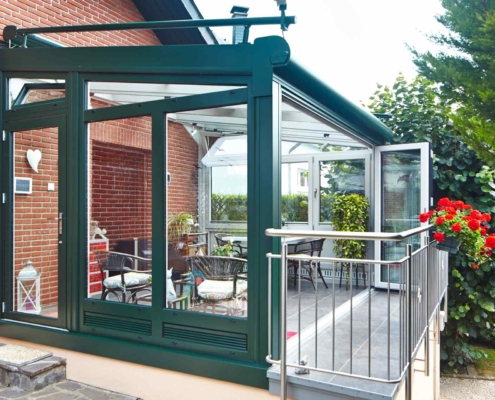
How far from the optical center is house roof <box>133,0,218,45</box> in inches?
270

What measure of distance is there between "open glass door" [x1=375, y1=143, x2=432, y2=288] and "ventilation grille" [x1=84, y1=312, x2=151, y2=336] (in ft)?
11.1

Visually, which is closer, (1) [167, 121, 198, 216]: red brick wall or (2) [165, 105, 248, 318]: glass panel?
(2) [165, 105, 248, 318]: glass panel

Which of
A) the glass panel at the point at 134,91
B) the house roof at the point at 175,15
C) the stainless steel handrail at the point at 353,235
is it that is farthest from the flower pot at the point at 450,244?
the house roof at the point at 175,15

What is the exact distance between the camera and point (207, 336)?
3.28m

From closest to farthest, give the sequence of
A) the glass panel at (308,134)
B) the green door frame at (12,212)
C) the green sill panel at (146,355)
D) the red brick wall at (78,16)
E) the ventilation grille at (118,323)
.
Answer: the green sill panel at (146,355)
the ventilation grille at (118,323)
the green door frame at (12,212)
the glass panel at (308,134)
the red brick wall at (78,16)

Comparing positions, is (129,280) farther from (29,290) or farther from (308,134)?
(308,134)

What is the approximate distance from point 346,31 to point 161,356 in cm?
2743

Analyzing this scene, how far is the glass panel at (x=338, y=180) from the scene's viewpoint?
6469 mm

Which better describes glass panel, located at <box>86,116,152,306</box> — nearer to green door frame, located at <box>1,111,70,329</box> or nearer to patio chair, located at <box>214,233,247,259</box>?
green door frame, located at <box>1,111,70,329</box>

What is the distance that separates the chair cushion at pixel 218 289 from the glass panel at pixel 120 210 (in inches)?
18.7

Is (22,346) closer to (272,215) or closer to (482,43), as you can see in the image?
(272,215)

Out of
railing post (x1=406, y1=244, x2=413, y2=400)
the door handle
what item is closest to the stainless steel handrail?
railing post (x1=406, y1=244, x2=413, y2=400)

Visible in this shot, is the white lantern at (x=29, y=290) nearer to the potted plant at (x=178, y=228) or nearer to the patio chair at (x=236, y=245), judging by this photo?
the potted plant at (x=178, y=228)

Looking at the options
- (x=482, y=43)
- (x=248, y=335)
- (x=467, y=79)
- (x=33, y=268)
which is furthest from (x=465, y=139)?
(x=33, y=268)
